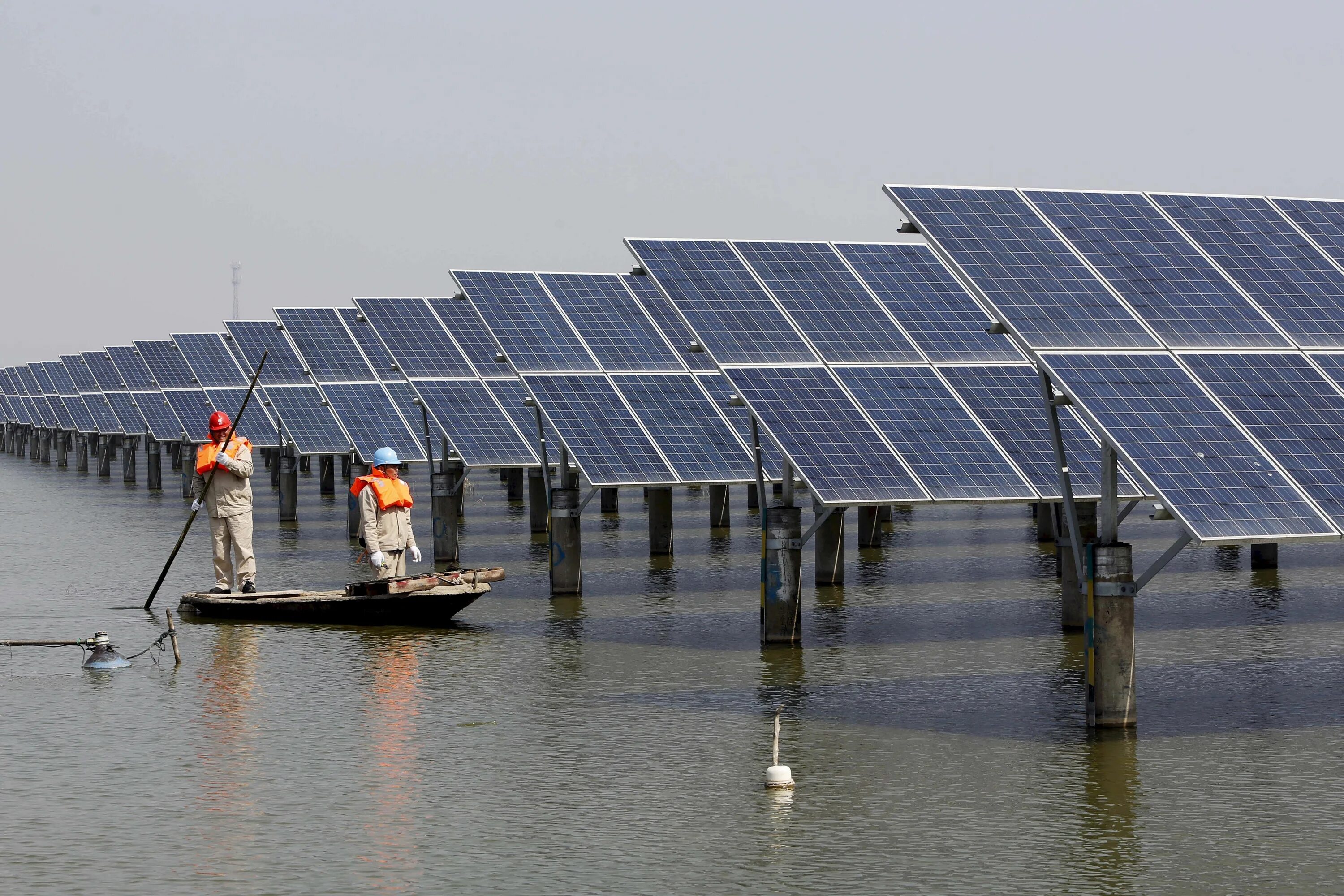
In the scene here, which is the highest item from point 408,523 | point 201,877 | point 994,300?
point 994,300

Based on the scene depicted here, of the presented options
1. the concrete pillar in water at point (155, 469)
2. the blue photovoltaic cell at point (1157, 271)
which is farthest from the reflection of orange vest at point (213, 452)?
the concrete pillar in water at point (155, 469)

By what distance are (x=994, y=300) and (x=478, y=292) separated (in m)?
19.0

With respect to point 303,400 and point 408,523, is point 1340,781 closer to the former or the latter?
point 408,523

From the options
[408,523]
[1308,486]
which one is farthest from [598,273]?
[1308,486]

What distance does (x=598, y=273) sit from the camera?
38.6 m

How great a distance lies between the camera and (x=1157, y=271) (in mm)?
19875

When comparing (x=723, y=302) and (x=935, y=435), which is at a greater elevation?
(x=723, y=302)

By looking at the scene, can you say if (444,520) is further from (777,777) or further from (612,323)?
(777,777)

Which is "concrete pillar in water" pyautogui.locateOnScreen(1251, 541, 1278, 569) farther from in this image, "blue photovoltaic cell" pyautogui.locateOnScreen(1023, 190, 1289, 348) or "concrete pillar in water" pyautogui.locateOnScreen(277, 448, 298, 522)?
"concrete pillar in water" pyautogui.locateOnScreen(277, 448, 298, 522)

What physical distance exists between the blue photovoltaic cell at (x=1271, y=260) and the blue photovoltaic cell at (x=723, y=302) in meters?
5.60

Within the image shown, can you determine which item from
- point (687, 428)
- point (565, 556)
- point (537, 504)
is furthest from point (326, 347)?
point (565, 556)

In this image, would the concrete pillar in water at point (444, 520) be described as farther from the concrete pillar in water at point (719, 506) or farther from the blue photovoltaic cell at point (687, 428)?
the concrete pillar in water at point (719, 506)

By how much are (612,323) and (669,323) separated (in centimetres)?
124

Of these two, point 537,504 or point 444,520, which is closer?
point 444,520
